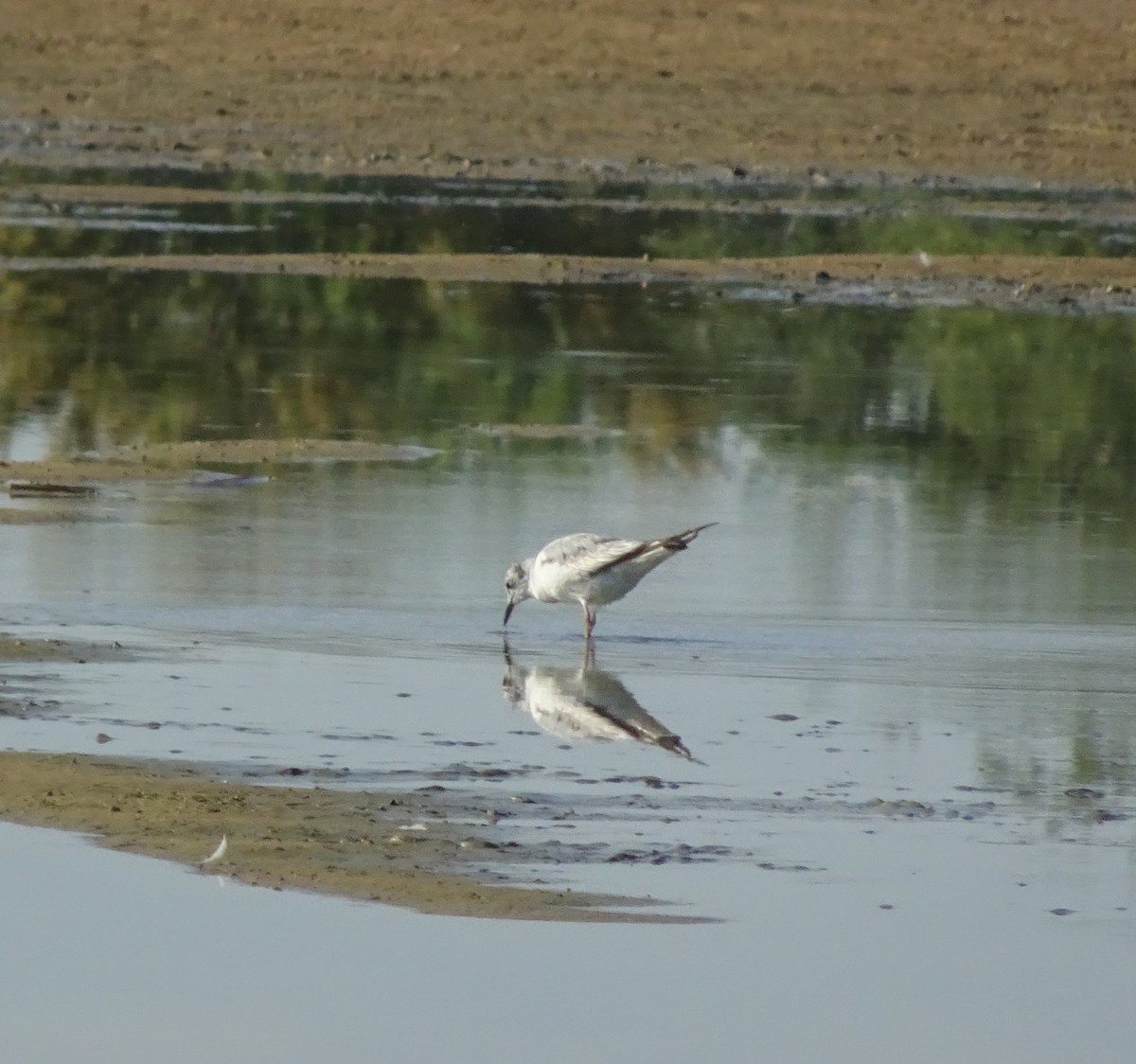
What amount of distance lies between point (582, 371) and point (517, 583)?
7115 mm

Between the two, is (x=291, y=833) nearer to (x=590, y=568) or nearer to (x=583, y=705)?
(x=583, y=705)

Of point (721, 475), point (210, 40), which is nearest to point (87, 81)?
point (210, 40)

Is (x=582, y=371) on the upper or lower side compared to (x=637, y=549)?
lower

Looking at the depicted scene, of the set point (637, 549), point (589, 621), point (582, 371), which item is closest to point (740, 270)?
point (582, 371)

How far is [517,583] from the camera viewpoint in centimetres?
1111

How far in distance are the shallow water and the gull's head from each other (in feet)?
0.49

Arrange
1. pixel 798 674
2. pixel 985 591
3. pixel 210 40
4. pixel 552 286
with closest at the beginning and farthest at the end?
pixel 798 674
pixel 985 591
pixel 552 286
pixel 210 40

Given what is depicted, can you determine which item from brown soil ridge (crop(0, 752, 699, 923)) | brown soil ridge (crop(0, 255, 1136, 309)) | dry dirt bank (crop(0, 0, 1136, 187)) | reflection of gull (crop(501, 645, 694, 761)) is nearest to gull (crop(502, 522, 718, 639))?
reflection of gull (crop(501, 645, 694, 761))

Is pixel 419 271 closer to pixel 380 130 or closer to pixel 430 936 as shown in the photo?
pixel 380 130

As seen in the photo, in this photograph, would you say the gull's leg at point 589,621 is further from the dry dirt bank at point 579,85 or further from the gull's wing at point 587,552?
the dry dirt bank at point 579,85

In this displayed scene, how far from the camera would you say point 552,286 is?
22375mm

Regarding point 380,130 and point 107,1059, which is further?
point 380,130

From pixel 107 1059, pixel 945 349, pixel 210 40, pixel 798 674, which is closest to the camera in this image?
pixel 107 1059

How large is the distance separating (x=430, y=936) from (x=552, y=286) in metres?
15.4
